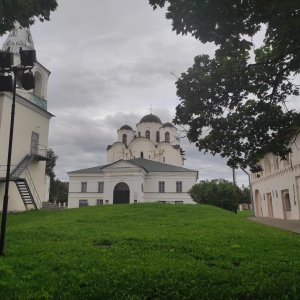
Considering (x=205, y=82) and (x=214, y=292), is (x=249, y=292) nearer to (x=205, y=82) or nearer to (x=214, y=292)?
(x=214, y=292)

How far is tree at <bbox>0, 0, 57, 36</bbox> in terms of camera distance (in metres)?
5.89

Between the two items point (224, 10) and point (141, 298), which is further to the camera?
point (224, 10)

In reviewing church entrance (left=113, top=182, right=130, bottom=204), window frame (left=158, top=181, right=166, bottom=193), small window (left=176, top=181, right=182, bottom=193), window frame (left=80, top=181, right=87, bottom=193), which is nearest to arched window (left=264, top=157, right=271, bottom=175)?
small window (left=176, top=181, right=182, bottom=193)

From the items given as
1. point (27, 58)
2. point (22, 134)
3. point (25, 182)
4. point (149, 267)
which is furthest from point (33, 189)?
point (149, 267)

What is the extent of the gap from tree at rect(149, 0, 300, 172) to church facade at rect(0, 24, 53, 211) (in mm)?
16966

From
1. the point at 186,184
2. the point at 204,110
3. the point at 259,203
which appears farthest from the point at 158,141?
the point at 204,110

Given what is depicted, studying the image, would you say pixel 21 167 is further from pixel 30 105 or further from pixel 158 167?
pixel 158 167

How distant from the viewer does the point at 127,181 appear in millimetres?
41438

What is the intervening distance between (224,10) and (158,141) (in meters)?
53.3

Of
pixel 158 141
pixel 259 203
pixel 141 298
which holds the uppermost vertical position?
pixel 158 141

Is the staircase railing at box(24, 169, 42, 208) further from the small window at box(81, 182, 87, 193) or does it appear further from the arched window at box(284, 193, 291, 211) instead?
the small window at box(81, 182, 87, 193)

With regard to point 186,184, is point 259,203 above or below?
below

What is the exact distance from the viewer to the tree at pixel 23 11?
19.3 ft

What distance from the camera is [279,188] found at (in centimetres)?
2503
